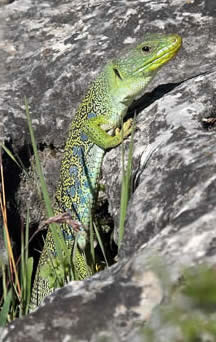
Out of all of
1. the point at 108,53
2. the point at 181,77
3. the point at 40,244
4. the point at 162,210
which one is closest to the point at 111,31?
the point at 108,53

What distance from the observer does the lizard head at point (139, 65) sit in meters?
3.88

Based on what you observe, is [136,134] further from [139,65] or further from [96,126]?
[139,65]

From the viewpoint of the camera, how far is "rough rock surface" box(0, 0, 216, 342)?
1.72 metres

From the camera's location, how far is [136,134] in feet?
12.1

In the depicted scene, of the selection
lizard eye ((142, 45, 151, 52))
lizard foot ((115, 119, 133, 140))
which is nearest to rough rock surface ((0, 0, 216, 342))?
lizard foot ((115, 119, 133, 140))

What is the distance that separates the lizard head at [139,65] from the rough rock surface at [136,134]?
5.9 inches

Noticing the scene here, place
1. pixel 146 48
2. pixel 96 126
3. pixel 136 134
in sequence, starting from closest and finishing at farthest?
pixel 136 134 < pixel 146 48 < pixel 96 126

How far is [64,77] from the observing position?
4.81 meters

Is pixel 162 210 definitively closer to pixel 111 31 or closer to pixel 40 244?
pixel 40 244

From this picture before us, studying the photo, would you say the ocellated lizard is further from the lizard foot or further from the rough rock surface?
the rough rock surface

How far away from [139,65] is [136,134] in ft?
1.74

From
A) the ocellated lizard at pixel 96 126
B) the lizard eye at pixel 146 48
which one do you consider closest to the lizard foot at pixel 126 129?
the ocellated lizard at pixel 96 126

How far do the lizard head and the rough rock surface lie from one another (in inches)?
5.9

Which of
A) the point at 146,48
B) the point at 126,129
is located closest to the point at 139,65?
the point at 146,48
